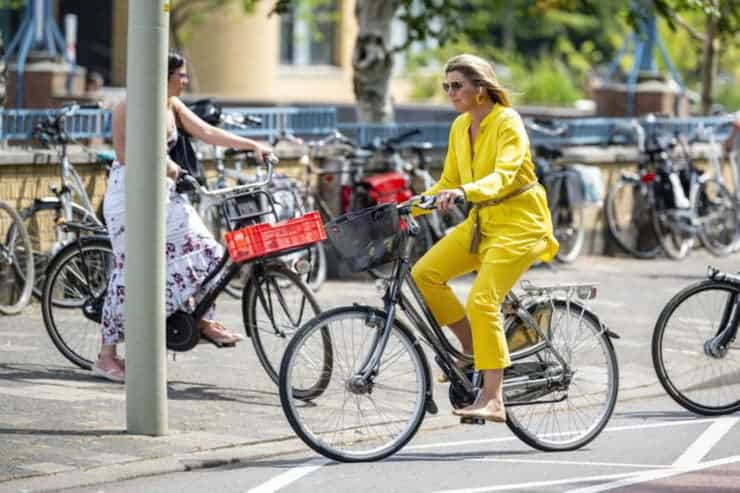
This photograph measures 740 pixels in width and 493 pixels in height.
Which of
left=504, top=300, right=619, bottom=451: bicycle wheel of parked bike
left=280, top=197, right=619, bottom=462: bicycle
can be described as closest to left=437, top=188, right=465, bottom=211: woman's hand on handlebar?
left=280, top=197, right=619, bottom=462: bicycle

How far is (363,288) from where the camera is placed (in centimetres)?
1419

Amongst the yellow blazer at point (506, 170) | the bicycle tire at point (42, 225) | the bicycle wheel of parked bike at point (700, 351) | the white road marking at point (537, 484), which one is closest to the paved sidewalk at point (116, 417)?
the bicycle tire at point (42, 225)

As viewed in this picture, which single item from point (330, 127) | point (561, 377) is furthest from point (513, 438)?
point (330, 127)

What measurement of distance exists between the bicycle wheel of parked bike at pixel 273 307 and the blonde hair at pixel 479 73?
1.68 meters

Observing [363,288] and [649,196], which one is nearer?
[363,288]

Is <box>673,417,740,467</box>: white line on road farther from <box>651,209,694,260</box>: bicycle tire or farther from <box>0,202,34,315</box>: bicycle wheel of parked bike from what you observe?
<box>651,209,694,260</box>: bicycle tire

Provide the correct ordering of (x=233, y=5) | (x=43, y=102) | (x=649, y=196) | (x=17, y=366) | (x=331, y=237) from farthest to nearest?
1. (x=233, y=5)
2. (x=43, y=102)
3. (x=649, y=196)
4. (x=17, y=366)
5. (x=331, y=237)

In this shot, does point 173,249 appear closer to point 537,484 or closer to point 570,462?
point 570,462

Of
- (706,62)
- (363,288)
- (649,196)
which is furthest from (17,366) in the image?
(706,62)

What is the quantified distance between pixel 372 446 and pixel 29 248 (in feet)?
15.2

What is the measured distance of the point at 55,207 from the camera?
12172 mm

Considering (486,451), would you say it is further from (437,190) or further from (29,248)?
(29,248)

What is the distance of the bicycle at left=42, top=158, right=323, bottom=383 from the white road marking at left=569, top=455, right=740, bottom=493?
2041mm

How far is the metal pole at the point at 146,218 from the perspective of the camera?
315 inches
